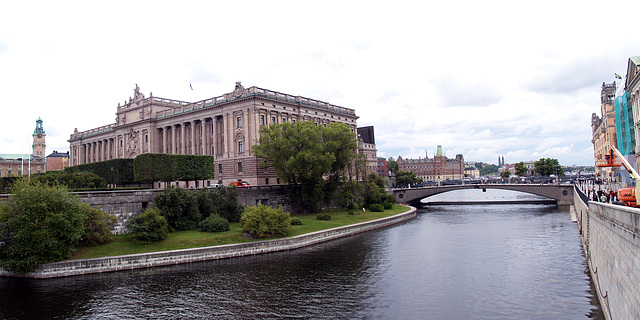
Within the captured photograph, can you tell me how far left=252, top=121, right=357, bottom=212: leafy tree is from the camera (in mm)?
61094

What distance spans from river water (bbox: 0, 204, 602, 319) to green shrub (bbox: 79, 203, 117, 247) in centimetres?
593

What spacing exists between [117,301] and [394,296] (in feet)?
61.7

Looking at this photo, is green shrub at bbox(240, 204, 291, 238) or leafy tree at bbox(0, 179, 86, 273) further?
green shrub at bbox(240, 204, 291, 238)

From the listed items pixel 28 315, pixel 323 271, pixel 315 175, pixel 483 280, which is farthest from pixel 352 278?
pixel 315 175

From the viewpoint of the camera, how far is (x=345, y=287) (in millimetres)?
29609

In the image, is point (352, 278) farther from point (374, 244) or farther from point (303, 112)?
point (303, 112)

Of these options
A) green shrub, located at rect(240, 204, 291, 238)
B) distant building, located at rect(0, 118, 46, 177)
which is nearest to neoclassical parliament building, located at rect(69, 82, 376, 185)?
green shrub, located at rect(240, 204, 291, 238)

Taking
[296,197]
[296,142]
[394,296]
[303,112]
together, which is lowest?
[394,296]

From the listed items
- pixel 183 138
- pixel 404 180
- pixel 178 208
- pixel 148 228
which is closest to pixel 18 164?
pixel 183 138

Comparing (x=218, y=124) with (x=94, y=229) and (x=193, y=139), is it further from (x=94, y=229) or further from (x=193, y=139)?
(x=94, y=229)

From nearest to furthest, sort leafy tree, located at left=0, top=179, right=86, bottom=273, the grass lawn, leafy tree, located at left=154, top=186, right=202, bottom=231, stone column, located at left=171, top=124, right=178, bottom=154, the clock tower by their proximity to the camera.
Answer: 1. leafy tree, located at left=0, top=179, right=86, bottom=273
2. the grass lawn
3. leafy tree, located at left=154, top=186, right=202, bottom=231
4. stone column, located at left=171, top=124, right=178, bottom=154
5. the clock tower

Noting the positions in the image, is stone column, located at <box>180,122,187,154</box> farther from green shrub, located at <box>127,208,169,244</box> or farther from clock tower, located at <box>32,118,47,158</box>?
clock tower, located at <box>32,118,47,158</box>

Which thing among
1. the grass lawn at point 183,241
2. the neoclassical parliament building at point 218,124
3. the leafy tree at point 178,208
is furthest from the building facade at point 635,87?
the leafy tree at point 178,208

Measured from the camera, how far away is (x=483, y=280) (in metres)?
30.4
